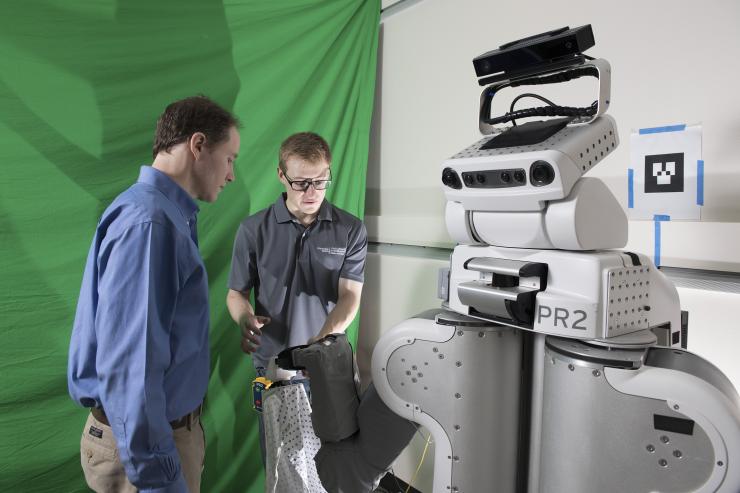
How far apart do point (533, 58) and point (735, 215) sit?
2.83 ft

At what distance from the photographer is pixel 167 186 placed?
123 cm

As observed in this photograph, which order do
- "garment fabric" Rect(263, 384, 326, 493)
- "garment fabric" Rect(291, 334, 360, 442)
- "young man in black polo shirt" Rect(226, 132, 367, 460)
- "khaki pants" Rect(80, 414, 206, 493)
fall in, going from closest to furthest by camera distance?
"garment fabric" Rect(291, 334, 360, 442), "khaki pants" Rect(80, 414, 206, 493), "garment fabric" Rect(263, 384, 326, 493), "young man in black polo shirt" Rect(226, 132, 367, 460)

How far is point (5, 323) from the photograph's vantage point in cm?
162

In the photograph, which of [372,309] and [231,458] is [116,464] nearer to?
[231,458]

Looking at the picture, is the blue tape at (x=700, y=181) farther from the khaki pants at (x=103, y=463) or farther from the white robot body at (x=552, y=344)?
the khaki pants at (x=103, y=463)

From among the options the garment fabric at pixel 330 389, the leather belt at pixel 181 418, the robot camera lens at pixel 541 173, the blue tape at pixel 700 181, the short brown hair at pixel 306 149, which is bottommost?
the leather belt at pixel 181 418

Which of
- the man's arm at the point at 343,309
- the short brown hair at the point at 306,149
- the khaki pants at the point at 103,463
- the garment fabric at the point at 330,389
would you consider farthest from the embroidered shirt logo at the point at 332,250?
the khaki pants at the point at 103,463

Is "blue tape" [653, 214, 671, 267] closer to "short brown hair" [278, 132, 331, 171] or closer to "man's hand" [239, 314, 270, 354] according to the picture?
"short brown hair" [278, 132, 331, 171]

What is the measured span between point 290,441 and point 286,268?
691 millimetres

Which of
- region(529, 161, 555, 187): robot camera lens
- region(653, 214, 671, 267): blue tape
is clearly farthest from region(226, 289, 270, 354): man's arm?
region(653, 214, 671, 267): blue tape

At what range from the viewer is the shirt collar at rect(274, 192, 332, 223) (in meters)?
1.94

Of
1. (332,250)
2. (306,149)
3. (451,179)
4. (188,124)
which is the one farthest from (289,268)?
(451,179)

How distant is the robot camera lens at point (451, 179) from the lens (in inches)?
38.2

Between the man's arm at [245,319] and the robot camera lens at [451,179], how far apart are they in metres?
1.10
